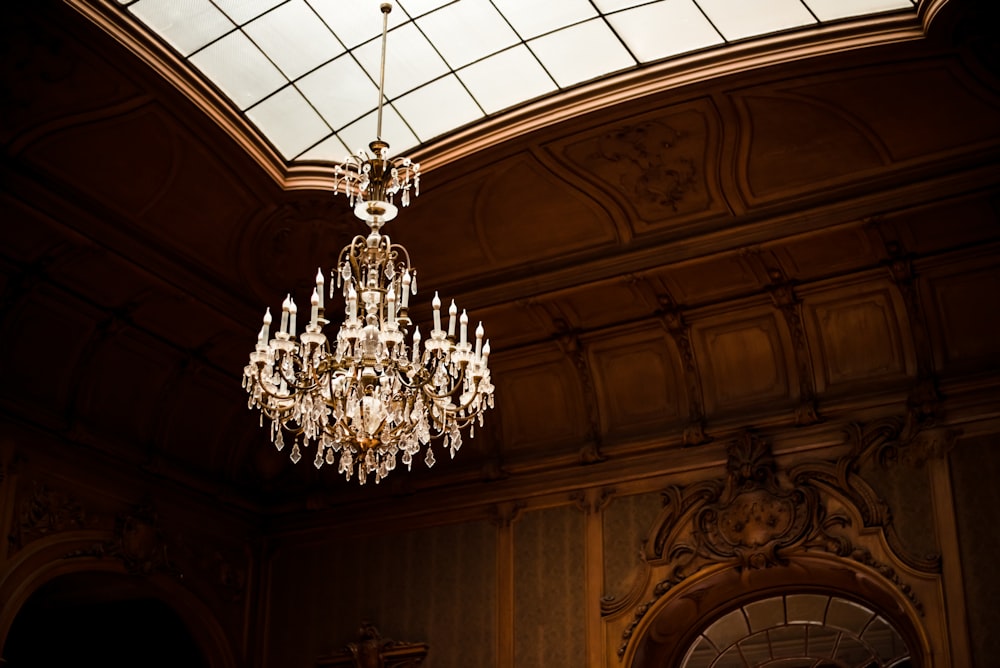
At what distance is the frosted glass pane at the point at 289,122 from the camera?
35.0ft

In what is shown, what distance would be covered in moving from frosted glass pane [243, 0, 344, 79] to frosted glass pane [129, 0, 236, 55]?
0.26 meters

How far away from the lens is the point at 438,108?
35.1ft

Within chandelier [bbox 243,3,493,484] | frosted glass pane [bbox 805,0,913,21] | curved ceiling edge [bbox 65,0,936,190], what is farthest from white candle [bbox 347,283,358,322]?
frosted glass pane [bbox 805,0,913,21]

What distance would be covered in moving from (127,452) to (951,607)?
7.48 m

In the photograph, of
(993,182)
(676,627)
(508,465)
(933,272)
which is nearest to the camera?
(993,182)

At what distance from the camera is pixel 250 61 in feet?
33.8

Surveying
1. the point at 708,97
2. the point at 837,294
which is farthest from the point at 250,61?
the point at 837,294

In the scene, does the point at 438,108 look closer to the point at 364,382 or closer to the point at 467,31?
the point at 467,31

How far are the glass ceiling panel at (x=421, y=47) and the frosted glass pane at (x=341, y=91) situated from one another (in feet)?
0.03

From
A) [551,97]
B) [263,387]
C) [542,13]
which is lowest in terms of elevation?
[263,387]

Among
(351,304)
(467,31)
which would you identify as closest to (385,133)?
(467,31)

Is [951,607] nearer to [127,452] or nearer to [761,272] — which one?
[761,272]

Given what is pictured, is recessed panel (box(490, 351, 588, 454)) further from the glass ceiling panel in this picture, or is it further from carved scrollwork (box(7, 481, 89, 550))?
carved scrollwork (box(7, 481, 89, 550))

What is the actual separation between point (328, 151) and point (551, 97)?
2.13 meters
